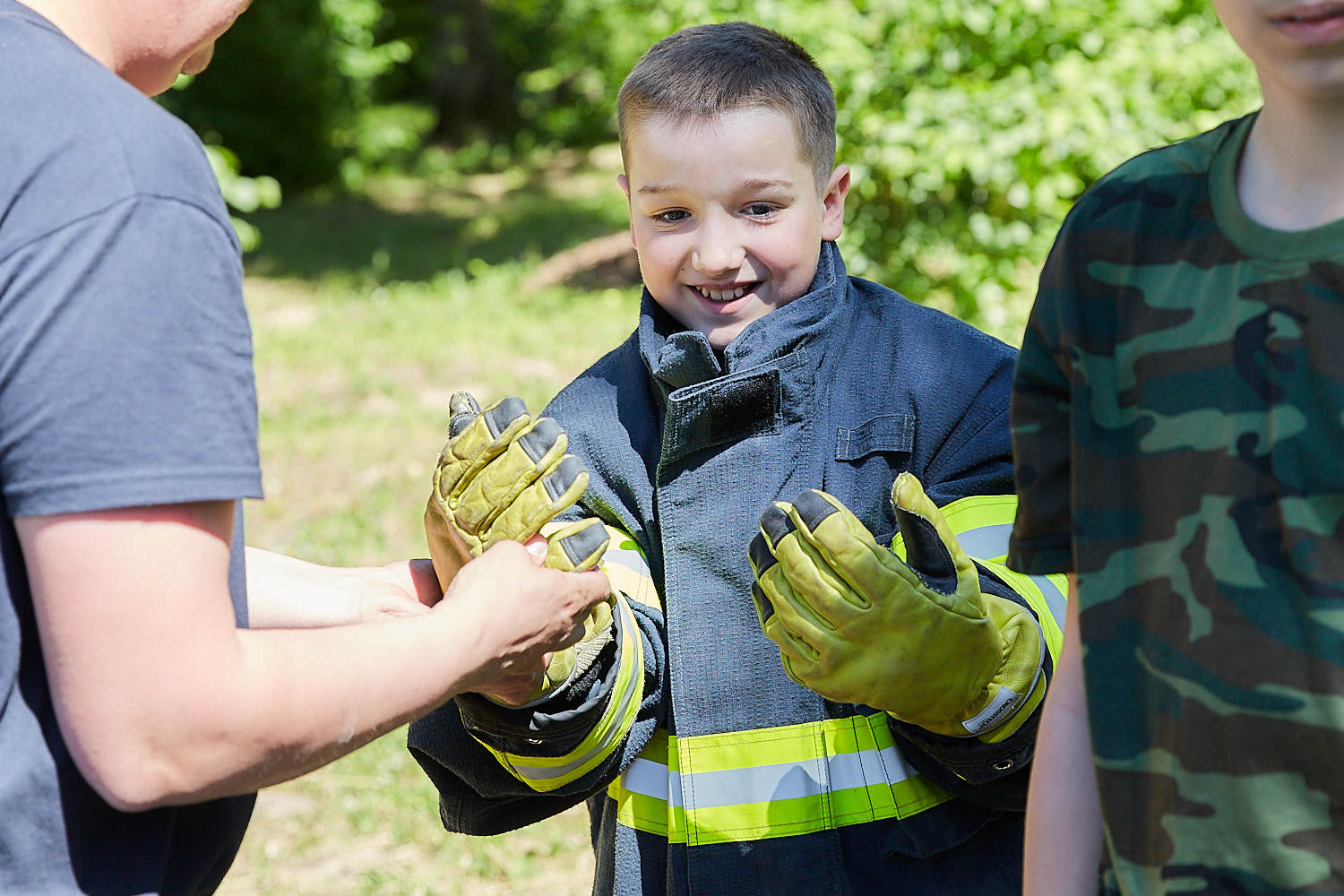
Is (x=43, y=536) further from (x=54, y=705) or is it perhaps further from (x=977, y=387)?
(x=977, y=387)

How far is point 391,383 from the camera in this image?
7.88m

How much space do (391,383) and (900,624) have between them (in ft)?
21.4

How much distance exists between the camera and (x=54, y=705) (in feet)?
4.08

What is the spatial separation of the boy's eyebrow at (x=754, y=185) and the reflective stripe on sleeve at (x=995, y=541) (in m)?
0.56

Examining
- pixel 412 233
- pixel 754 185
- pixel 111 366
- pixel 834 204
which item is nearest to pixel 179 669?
pixel 111 366

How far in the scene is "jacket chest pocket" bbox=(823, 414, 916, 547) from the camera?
76.0 inches

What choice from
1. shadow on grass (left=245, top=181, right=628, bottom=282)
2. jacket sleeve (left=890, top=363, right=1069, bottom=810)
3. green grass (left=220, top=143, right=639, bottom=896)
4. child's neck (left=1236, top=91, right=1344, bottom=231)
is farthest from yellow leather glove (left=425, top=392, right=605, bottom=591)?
shadow on grass (left=245, top=181, right=628, bottom=282)

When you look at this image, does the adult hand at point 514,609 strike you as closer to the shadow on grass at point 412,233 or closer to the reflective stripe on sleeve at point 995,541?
the reflective stripe on sleeve at point 995,541

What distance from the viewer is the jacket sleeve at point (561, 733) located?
1871 millimetres

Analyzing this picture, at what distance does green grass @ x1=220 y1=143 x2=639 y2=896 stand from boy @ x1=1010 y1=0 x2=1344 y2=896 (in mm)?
2612

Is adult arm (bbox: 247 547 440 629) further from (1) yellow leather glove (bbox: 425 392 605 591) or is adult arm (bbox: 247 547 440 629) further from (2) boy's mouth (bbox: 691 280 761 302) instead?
(2) boy's mouth (bbox: 691 280 761 302)

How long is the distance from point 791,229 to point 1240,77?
4239 millimetres

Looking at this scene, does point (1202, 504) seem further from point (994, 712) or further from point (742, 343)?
point (742, 343)

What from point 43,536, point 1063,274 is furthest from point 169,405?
point 1063,274
